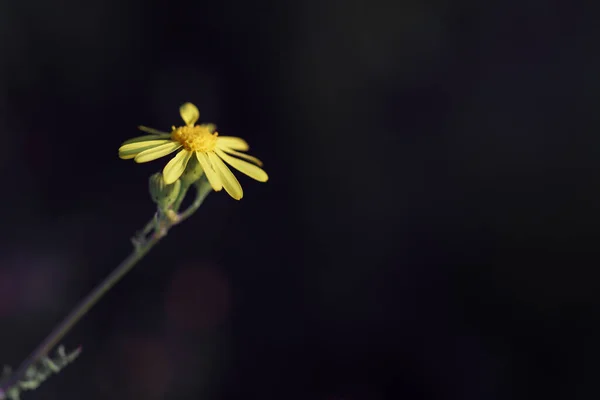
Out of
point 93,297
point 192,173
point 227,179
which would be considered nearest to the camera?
point 93,297

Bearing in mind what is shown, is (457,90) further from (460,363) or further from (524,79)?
(460,363)

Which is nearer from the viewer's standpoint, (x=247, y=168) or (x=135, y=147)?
(x=135, y=147)

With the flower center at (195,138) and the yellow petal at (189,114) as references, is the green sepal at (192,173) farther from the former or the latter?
the yellow petal at (189,114)

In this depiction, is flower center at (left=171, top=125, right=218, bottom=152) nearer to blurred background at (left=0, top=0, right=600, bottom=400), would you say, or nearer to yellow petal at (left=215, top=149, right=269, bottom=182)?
yellow petal at (left=215, top=149, right=269, bottom=182)

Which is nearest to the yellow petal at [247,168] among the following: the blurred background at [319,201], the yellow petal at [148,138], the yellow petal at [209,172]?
the yellow petal at [209,172]

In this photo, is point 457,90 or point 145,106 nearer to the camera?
point 457,90

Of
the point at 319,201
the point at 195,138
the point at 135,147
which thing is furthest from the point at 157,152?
the point at 319,201

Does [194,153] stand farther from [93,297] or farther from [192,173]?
[93,297]

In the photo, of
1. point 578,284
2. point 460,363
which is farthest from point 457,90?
point 460,363
